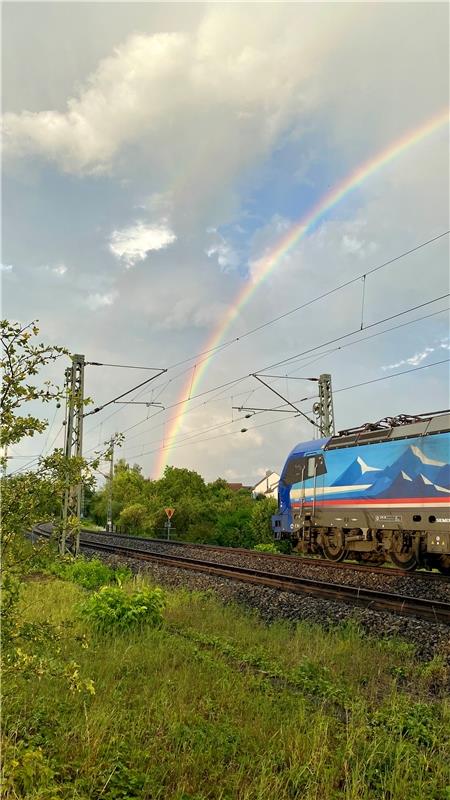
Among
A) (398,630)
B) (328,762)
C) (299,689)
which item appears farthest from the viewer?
(398,630)

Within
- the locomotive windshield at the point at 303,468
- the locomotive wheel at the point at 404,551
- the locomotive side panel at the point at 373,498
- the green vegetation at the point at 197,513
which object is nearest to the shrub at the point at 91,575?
the locomotive side panel at the point at 373,498

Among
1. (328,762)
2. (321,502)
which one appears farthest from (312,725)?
(321,502)

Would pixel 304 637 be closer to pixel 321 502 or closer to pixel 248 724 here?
pixel 248 724

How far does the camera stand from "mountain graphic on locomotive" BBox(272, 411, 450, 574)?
1606 cm

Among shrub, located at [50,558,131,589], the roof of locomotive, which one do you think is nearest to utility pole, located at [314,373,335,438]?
the roof of locomotive

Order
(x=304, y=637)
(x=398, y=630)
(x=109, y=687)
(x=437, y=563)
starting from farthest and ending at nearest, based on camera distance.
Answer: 1. (x=437, y=563)
2. (x=398, y=630)
3. (x=304, y=637)
4. (x=109, y=687)

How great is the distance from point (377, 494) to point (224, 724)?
13.9 meters

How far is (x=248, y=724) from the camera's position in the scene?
512cm

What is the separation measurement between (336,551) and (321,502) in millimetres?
1871

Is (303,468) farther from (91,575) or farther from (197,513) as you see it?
(197,513)

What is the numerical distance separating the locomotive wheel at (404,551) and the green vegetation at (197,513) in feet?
41.1

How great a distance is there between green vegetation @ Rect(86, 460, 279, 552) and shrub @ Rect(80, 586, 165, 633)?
21128 millimetres

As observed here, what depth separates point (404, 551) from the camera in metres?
17.6

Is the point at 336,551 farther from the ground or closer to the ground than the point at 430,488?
closer to the ground
